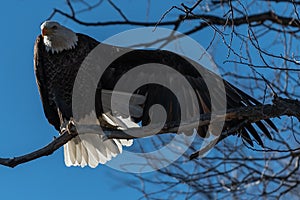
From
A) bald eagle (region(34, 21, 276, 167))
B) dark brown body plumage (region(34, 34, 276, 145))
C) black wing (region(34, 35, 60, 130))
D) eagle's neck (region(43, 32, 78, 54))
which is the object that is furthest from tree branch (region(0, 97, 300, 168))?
eagle's neck (region(43, 32, 78, 54))

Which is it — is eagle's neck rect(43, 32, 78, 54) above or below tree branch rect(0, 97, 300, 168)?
above

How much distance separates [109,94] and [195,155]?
1.18 meters

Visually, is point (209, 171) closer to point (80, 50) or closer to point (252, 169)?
point (252, 169)

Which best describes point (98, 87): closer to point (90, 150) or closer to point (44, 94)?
point (44, 94)

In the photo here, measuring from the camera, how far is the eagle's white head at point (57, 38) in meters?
4.66

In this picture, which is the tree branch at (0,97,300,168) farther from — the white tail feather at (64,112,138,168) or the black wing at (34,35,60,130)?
the white tail feather at (64,112,138,168)

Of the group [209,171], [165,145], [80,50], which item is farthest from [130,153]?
[80,50]

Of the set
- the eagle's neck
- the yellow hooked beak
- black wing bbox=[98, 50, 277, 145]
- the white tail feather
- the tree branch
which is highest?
the yellow hooked beak

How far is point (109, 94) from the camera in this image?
4453 millimetres

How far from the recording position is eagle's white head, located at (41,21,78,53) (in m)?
4.66

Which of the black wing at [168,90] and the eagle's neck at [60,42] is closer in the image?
the black wing at [168,90]

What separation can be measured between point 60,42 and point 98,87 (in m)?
0.45

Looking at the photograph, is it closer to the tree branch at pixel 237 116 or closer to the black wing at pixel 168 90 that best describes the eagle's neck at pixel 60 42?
the black wing at pixel 168 90

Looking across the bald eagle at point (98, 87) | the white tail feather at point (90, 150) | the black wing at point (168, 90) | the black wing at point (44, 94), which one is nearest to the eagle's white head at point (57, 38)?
the bald eagle at point (98, 87)
